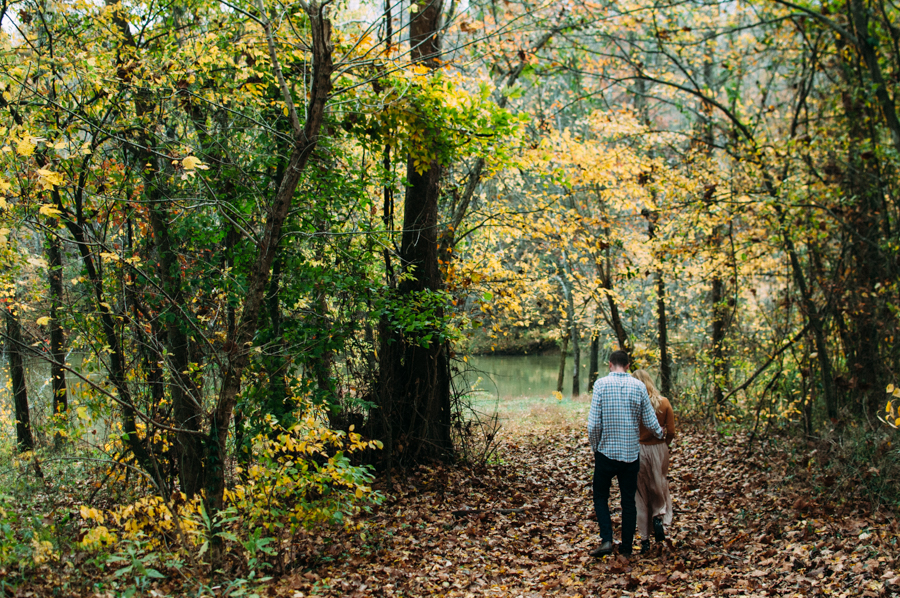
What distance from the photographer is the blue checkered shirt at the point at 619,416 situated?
5.48 m

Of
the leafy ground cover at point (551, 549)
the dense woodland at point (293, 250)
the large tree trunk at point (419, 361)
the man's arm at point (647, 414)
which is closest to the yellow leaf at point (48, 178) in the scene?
the dense woodland at point (293, 250)

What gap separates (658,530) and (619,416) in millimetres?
1452

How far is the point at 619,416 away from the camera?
551 cm

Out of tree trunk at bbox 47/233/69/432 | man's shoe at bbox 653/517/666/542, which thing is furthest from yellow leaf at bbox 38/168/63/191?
man's shoe at bbox 653/517/666/542

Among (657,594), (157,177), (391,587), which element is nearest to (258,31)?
(157,177)

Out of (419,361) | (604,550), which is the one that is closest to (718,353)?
(419,361)

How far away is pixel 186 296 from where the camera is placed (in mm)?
7039

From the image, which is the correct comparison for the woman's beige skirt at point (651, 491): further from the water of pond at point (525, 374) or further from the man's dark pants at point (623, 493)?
the water of pond at point (525, 374)

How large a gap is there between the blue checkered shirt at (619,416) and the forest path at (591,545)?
1038mm

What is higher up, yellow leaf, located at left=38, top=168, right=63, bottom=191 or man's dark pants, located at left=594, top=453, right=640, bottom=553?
yellow leaf, located at left=38, top=168, right=63, bottom=191

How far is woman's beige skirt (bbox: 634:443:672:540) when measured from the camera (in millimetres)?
5945

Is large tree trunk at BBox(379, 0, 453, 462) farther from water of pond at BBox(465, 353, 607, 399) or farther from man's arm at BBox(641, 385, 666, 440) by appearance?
water of pond at BBox(465, 353, 607, 399)

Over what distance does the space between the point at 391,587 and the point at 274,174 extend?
5.10 m

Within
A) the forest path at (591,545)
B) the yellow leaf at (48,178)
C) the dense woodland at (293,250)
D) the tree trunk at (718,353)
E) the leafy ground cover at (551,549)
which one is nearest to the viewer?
the yellow leaf at (48,178)
